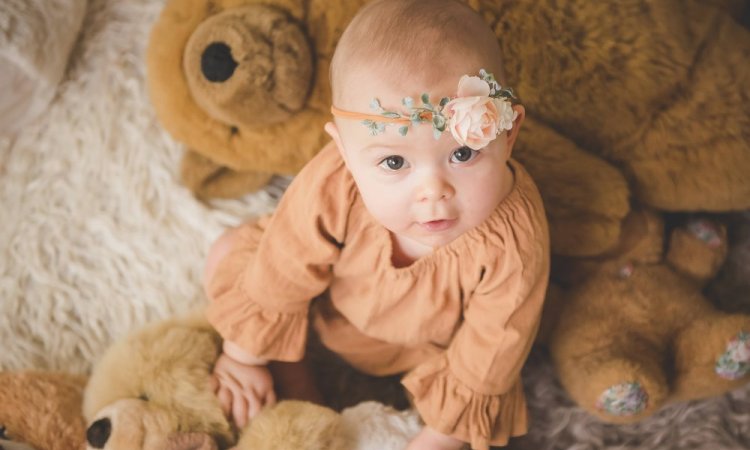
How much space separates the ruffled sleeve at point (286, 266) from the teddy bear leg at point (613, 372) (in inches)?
14.7

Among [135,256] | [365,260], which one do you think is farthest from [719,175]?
[135,256]

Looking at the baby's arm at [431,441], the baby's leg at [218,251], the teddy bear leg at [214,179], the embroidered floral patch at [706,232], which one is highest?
the teddy bear leg at [214,179]

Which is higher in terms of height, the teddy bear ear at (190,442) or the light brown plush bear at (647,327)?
the teddy bear ear at (190,442)

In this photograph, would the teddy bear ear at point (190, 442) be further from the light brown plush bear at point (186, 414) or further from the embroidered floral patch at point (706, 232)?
the embroidered floral patch at point (706, 232)

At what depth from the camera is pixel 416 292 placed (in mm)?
945

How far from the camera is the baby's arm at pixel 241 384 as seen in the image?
39.5 inches

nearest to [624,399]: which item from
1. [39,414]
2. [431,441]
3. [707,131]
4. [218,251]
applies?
[431,441]

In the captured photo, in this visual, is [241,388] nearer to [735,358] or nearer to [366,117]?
[366,117]

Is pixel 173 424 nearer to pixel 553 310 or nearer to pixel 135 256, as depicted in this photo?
pixel 135 256

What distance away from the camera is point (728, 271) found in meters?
1.18

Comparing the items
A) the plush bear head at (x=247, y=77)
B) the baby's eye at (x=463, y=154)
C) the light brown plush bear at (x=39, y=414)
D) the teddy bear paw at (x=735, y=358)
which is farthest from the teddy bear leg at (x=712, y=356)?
the light brown plush bear at (x=39, y=414)

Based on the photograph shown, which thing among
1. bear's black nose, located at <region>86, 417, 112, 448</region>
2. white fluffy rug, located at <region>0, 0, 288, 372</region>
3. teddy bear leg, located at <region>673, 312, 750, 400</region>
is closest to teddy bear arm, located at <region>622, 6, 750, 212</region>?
teddy bear leg, located at <region>673, 312, 750, 400</region>

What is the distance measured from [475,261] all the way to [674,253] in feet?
1.36

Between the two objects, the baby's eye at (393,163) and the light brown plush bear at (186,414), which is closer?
the baby's eye at (393,163)
